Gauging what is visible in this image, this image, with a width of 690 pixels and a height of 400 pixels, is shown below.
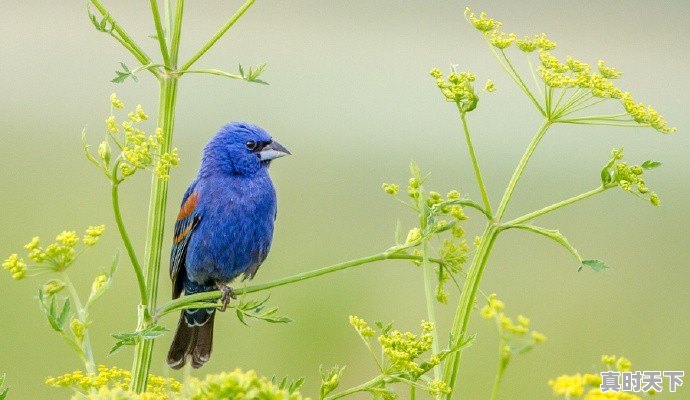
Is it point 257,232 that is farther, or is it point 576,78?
point 257,232

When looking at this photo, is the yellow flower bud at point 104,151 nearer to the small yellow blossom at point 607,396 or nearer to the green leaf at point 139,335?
the green leaf at point 139,335

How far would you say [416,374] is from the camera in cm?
230

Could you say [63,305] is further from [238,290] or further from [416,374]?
[416,374]

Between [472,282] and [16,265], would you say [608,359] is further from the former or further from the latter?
[16,265]

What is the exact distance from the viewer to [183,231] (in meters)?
3.61

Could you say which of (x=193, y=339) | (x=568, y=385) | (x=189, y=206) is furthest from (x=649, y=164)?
(x=193, y=339)

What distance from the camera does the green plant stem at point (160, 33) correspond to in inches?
97.0

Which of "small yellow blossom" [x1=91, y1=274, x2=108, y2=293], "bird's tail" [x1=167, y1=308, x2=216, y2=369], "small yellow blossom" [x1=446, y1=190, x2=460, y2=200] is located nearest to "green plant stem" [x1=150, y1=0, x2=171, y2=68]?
"small yellow blossom" [x1=91, y1=274, x2=108, y2=293]

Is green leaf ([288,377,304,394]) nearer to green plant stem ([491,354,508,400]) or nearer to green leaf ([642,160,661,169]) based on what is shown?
green plant stem ([491,354,508,400])

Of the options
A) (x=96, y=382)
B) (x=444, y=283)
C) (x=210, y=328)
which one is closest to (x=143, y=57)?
(x=96, y=382)

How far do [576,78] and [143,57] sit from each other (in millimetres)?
1107

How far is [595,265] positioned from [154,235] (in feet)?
3.62

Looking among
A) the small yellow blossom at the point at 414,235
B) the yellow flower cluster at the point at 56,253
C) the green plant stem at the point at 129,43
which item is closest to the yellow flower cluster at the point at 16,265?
the yellow flower cluster at the point at 56,253

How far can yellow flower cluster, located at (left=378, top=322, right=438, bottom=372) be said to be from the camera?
229 cm
